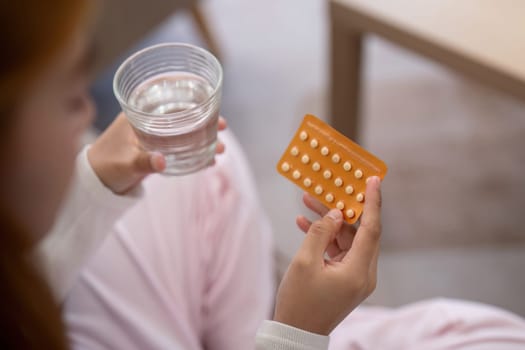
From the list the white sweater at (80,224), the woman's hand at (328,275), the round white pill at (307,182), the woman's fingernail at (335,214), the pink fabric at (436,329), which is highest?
the round white pill at (307,182)

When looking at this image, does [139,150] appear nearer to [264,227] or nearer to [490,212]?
[264,227]

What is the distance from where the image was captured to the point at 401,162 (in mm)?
1313

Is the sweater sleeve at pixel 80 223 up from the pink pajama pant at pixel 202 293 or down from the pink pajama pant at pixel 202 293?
up

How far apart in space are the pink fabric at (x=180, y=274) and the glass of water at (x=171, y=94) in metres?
0.18

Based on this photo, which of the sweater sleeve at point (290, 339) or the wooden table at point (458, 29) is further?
the wooden table at point (458, 29)

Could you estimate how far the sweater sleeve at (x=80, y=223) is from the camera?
2.19ft

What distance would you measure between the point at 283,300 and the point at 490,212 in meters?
0.83

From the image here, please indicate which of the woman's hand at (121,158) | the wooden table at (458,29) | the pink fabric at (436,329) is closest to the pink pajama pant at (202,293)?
the pink fabric at (436,329)

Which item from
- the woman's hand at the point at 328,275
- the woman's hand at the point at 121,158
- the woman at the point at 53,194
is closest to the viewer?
the woman at the point at 53,194

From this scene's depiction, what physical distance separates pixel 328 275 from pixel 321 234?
0.11 feet

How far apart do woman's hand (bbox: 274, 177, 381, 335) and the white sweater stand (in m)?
0.24

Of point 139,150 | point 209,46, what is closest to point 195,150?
point 139,150

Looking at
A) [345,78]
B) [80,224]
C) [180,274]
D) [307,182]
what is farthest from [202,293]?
[345,78]

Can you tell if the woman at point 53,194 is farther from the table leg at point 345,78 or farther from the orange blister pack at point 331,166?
the table leg at point 345,78
